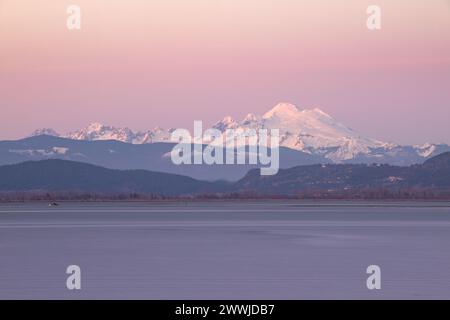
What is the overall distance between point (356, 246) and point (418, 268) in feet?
45.6

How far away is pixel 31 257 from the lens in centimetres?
4978

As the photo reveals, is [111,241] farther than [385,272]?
Yes

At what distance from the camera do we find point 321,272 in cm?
Answer: 4169

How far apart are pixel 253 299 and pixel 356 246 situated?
24316 mm

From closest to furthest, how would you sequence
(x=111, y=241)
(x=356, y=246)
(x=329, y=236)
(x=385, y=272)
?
(x=385, y=272) < (x=356, y=246) < (x=111, y=241) < (x=329, y=236)

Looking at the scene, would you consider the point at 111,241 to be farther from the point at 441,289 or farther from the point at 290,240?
the point at 441,289

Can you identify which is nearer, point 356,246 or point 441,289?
point 441,289
